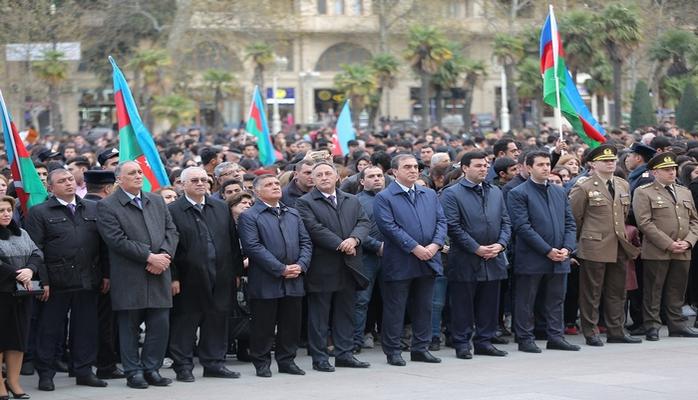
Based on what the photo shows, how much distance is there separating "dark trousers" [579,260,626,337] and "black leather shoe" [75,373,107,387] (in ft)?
15.8

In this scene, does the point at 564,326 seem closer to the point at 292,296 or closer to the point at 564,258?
the point at 564,258

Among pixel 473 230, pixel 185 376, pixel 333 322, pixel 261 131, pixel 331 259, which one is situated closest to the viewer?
pixel 185 376

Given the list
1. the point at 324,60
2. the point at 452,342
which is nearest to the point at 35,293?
the point at 452,342

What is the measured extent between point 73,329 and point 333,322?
235 centimetres

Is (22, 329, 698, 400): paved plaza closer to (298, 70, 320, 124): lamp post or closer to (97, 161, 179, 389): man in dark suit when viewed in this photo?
(97, 161, 179, 389): man in dark suit

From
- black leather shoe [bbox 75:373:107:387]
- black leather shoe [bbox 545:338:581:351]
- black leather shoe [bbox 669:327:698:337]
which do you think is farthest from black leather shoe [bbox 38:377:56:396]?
black leather shoe [bbox 669:327:698:337]

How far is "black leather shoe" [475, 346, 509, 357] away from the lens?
12703mm

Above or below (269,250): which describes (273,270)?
below

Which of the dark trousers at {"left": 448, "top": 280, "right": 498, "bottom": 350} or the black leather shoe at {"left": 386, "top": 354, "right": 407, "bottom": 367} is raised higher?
the dark trousers at {"left": 448, "top": 280, "right": 498, "bottom": 350}

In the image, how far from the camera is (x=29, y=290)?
35.1 ft

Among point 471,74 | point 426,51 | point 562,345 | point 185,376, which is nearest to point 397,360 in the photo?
point 562,345

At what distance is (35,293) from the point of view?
1076cm

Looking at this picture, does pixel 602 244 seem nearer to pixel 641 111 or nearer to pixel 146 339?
pixel 146 339

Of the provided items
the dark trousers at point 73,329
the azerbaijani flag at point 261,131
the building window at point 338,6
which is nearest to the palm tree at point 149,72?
the building window at point 338,6
